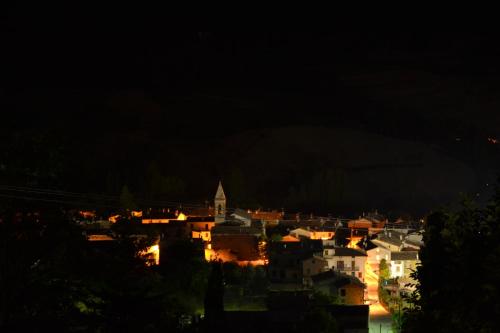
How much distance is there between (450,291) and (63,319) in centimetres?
329

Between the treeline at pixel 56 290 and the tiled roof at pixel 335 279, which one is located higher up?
the treeline at pixel 56 290

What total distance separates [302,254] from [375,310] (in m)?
3.09

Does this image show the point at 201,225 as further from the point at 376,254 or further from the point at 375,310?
the point at 375,310

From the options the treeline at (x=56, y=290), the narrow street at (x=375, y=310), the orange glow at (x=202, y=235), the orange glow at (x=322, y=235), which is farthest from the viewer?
the orange glow at (x=322, y=235)

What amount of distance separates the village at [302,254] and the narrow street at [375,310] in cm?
2

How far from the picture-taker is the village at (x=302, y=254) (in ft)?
43.7

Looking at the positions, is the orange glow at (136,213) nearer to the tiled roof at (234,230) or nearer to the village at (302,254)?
the village at (302,254)

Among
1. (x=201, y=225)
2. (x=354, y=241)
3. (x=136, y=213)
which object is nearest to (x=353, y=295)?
(x=354, y=241)

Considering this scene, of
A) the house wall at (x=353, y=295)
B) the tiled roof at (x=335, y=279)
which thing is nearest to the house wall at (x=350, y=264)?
the tiled roof at (x=335, y=279)

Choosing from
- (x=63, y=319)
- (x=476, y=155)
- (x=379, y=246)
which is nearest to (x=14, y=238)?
(x=63, y=319)

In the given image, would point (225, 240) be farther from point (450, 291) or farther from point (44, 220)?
point (450, 291)

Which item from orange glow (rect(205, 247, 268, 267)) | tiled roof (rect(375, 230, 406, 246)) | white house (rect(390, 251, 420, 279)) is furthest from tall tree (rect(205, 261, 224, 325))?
tiled roof (rect(375, 230, 406, 246))

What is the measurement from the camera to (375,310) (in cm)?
1491

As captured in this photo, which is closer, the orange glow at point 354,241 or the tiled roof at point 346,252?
the tiled roof at point 346,252
